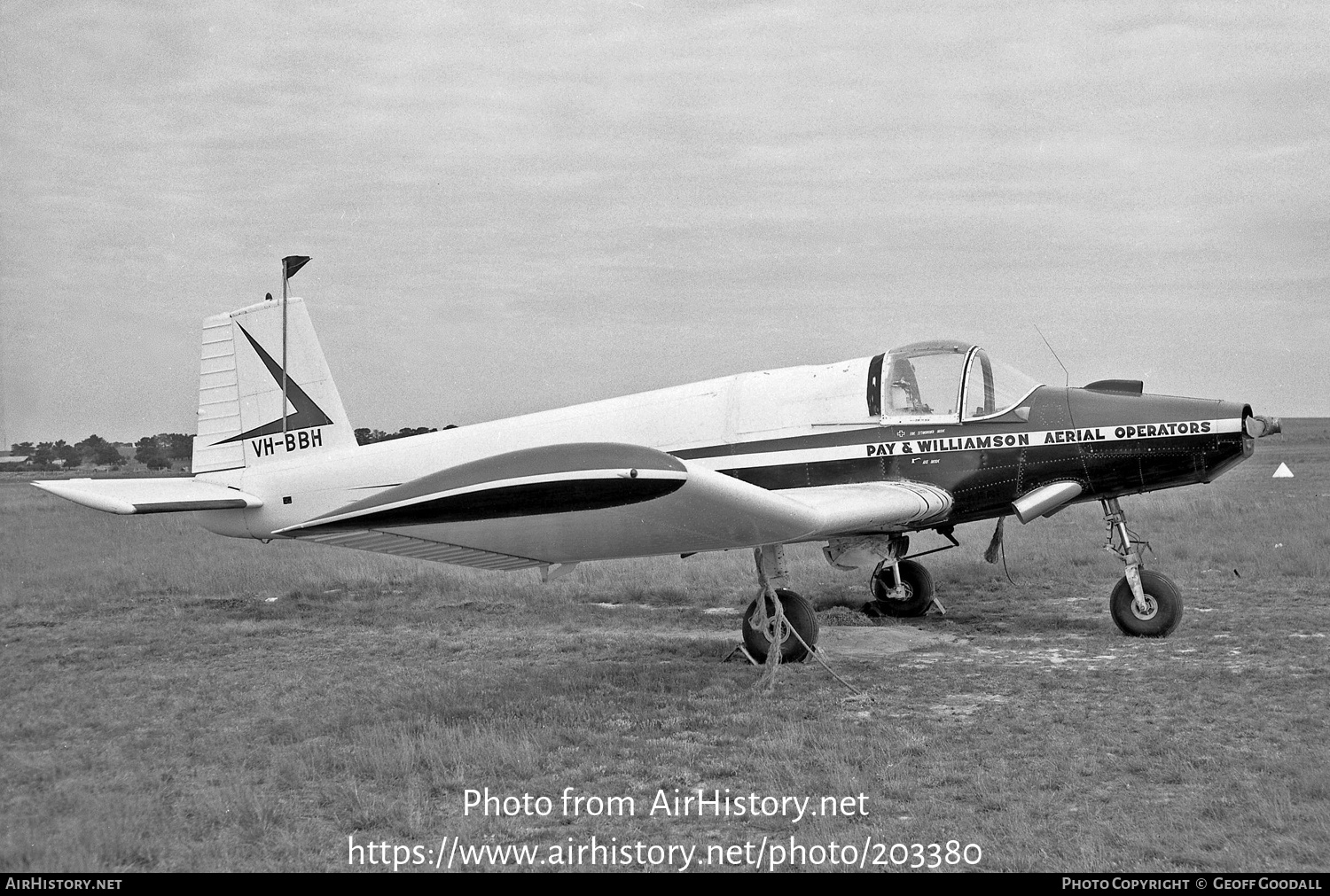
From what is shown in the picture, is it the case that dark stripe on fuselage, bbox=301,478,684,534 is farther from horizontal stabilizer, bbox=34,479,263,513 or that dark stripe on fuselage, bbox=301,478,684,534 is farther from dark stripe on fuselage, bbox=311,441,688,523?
horizontal stabilizer, bbox=34,479,263,513

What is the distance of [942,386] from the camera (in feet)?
31.2

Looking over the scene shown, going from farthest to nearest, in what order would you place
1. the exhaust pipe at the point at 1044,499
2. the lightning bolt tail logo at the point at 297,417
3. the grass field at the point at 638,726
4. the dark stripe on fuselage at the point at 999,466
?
the lightning bolt tail logo at the point at 297,417 → the dark stripe on fuselage at the point at 999,466 → the exhaust pipe at the point at 1044,499 → the grass field at the point at 638,726

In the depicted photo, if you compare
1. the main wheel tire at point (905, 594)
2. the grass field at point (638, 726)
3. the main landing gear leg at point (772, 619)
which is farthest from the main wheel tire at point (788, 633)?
the main wheel tire at point (905, 594)

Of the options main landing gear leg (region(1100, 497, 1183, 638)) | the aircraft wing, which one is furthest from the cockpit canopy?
the aircraft wing

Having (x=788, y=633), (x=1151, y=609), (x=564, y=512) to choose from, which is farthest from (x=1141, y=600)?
(x=564, y=512)

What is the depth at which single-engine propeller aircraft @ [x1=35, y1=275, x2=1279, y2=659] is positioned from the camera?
702 centimetres

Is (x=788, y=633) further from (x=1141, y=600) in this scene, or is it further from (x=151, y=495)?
(x=151, y=495)

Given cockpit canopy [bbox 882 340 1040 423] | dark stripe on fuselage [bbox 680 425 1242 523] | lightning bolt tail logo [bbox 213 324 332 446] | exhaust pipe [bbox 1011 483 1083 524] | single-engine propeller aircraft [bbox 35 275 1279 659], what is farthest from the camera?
lightning bolt tail logo [bbox 213 324 332 446]

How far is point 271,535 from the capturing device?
33.4ft

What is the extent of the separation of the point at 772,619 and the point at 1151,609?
3.70 meters

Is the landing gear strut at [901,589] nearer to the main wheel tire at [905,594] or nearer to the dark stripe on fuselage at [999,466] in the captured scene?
the main wheel tire at [905,594]

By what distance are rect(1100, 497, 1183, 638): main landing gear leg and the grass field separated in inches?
9.4

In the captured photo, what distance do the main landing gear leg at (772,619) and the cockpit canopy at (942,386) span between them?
78.5 inches

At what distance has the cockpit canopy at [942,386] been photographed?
9.45 metres
